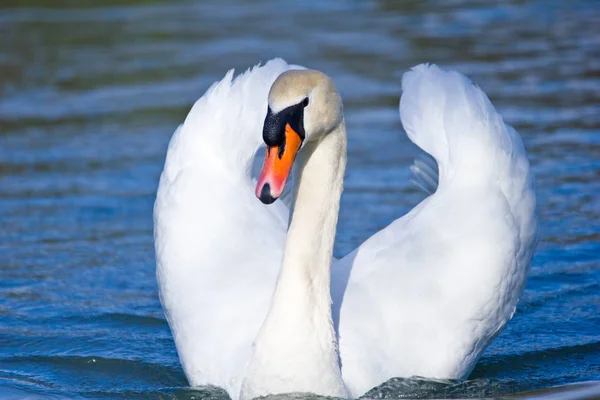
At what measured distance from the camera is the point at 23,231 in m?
9.49

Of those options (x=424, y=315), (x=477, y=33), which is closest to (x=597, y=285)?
(x=424, y=315)

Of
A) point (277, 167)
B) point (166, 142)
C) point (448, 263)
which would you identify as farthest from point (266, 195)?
point (166, 142)

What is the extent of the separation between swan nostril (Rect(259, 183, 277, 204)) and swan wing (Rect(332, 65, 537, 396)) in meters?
1.28

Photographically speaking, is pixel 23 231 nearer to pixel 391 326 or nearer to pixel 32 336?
pixel 32 336

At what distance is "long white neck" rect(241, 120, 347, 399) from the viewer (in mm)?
5570

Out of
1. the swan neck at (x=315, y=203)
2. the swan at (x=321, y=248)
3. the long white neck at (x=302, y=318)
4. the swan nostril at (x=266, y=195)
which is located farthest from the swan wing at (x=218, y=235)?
the swan nostril at (x=266, y=195)

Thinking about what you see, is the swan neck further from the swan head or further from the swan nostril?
the swan nostril

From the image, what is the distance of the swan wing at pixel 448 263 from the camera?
5992mm

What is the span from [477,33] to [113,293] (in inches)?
329

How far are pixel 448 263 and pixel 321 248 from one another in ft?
3.02

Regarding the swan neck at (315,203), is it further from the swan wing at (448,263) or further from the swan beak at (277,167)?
the swan wing at (448,263)

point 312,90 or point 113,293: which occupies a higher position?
point 312,90

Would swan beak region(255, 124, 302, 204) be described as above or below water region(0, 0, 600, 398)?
above

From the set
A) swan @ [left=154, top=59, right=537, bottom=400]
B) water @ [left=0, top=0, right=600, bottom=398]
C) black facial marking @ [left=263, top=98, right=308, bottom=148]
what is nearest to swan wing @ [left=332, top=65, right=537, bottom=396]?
swan @ [left=154, top=59, right=537, bottom=400]
